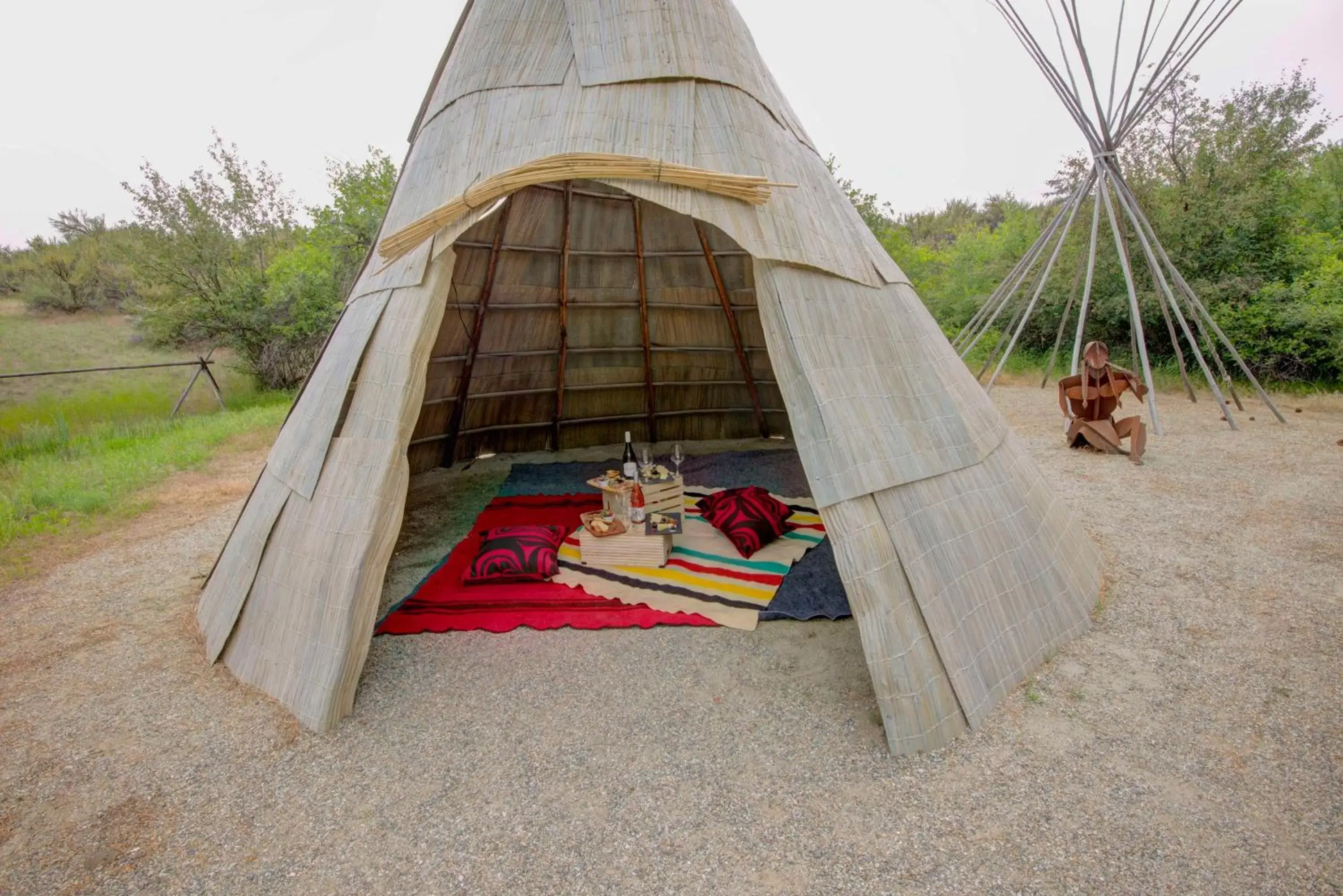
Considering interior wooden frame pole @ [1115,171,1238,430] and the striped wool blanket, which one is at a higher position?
interior wooden frame pole @ [1115,171,1238,430]

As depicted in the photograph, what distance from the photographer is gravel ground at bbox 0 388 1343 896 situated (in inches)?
68.7

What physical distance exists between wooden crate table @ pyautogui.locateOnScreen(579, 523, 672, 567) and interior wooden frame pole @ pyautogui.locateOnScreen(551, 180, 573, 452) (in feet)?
8.96

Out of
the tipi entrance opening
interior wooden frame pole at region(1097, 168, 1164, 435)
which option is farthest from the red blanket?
interior wooden frame pole at region(1097, 168, 1164, 435)

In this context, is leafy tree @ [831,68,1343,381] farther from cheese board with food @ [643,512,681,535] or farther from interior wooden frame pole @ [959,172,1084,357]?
cheese board with food @ [643,512,681,535]

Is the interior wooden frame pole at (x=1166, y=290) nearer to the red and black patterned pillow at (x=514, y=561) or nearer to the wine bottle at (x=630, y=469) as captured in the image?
the wine bottle at (x=630, y=469)

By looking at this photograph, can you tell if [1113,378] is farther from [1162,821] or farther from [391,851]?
[391,851]

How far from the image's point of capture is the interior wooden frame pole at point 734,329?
527 cm

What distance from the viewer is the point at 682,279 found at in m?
5.77

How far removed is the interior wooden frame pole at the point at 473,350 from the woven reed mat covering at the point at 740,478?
713 millimetres

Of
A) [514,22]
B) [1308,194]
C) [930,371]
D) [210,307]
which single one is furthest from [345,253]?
[1308,194]

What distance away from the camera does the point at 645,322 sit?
19.6ft

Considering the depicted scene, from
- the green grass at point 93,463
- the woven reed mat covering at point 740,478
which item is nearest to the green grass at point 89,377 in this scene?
the green grass at point 93,463

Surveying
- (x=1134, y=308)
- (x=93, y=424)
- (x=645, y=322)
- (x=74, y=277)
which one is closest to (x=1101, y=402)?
(x=1134, y=308)

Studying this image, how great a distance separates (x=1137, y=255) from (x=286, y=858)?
43.1 ft
